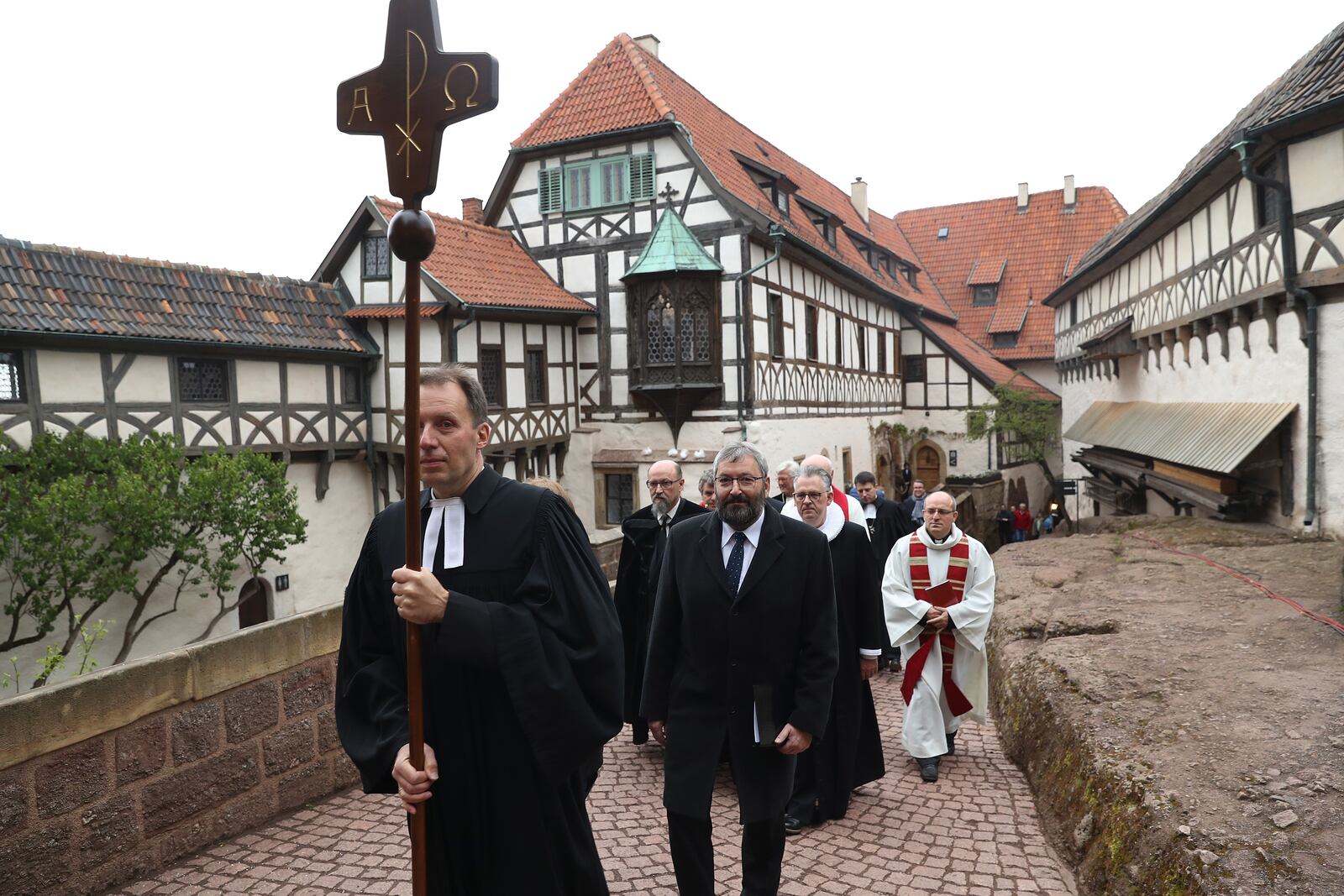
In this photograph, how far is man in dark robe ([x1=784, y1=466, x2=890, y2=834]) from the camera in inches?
191

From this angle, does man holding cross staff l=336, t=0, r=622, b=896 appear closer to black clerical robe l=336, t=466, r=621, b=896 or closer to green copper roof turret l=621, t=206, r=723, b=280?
black clerical robe l=336, t=466, r=621, b=896

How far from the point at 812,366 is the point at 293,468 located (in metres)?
11.9

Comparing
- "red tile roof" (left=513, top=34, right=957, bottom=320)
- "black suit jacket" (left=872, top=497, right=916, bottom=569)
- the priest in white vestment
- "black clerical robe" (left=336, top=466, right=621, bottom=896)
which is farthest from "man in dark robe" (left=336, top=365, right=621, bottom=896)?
"red tile roof" (left=513, top=34, right=957, bottom=320)

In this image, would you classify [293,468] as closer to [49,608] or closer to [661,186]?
[49,608]

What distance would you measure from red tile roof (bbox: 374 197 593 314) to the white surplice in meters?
12.0

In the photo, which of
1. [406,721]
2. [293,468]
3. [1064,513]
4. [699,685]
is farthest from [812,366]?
[406,721]

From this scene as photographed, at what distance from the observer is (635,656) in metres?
6.22

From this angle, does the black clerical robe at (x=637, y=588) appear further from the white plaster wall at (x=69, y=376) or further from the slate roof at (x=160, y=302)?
the white plaster wall at (x=69, y=376)

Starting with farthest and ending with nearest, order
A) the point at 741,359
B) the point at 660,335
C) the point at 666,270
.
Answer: the point at 660,335, the point at 741,359, the point at 666,270

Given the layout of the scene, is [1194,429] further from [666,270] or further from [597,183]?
[597,183]

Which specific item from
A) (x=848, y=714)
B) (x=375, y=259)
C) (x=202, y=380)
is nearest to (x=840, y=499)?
(x=848, y=714)

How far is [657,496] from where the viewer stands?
6.14 metres

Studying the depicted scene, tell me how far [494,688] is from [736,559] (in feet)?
5.36

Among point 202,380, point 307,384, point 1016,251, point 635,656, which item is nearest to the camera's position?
point 635,656
